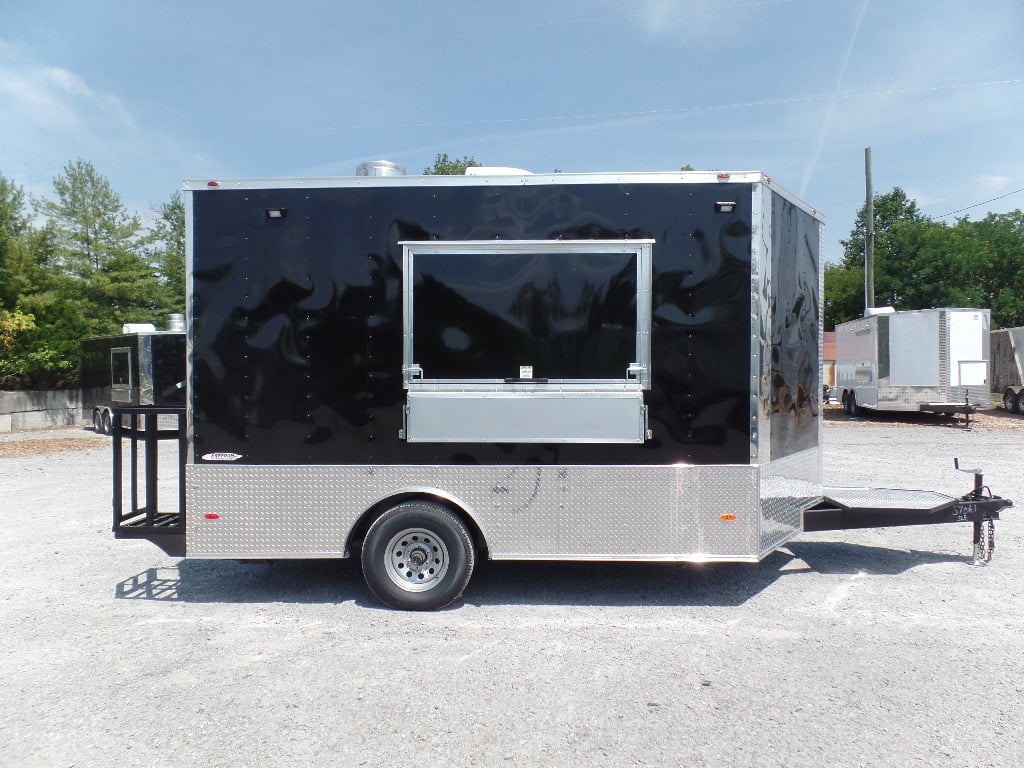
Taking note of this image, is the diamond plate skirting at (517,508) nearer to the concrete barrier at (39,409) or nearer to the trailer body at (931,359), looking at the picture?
the trailer body at (931,359)

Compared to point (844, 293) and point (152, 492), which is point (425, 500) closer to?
point (152, 492)

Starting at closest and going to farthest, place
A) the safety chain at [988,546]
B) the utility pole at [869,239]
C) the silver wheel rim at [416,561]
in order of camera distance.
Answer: the silver wheel rim at [416,561], the safety chain at [988,546], the utility pole at [869,239]

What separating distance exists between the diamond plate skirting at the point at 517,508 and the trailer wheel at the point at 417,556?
0.44 ft

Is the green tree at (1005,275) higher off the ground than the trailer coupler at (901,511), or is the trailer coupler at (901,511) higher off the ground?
the green tree at (1005,275)

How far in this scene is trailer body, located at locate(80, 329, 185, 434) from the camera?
5.28m

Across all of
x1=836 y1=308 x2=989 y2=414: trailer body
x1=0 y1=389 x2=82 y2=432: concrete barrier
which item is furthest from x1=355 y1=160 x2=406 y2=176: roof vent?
x1=0 y1=389 x2=82 y2=432: concrete barrier

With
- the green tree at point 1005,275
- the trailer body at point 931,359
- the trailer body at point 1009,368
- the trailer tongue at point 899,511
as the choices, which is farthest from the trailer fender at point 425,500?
the green tree at point 1005,275

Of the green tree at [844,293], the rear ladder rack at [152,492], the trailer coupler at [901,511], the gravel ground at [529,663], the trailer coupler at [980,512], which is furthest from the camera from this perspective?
the green tree at [844,293]

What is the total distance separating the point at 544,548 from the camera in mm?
4883

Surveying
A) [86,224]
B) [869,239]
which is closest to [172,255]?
[86,224]

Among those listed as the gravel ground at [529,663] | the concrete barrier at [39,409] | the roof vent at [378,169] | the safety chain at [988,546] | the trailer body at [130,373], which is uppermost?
the roof vent at [378,169]

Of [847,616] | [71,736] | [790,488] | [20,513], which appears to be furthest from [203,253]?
[20,513]

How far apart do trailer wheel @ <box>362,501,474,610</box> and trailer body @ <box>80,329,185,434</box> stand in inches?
71.7

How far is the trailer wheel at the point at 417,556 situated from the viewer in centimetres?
489
